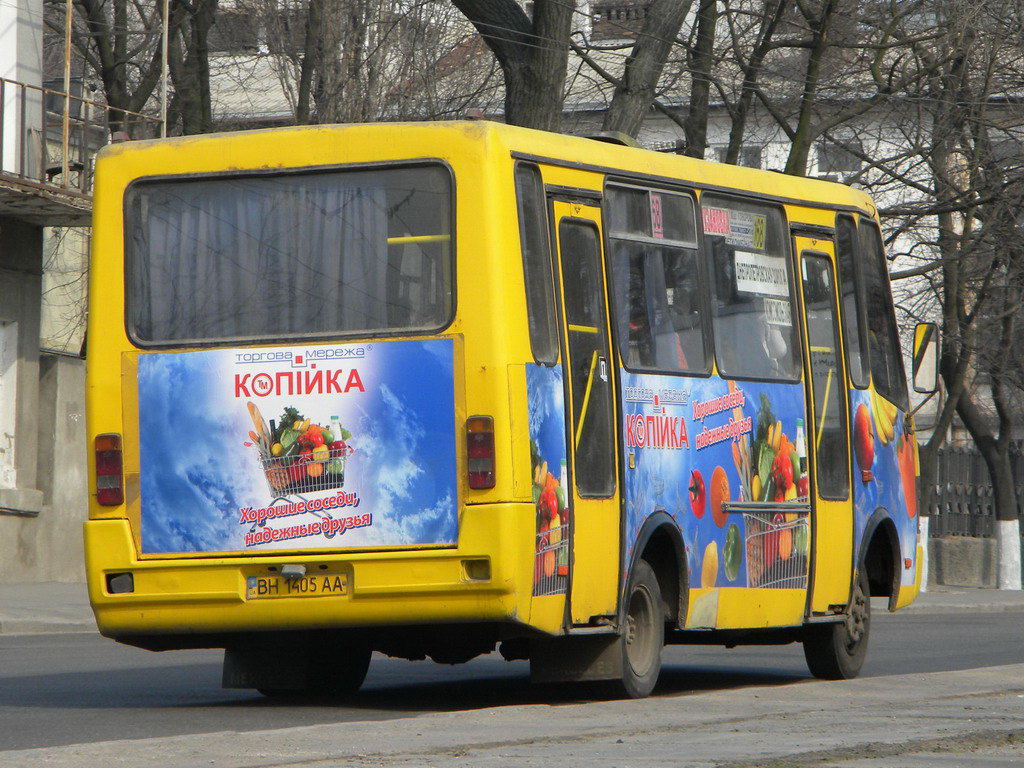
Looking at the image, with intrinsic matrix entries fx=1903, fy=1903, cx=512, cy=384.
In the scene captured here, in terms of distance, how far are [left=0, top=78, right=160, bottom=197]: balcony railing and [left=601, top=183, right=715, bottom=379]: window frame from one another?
10.9 metres

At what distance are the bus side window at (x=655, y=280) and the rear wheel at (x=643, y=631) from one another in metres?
1.15

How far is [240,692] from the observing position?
442 inches

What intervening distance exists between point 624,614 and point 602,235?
1978mm

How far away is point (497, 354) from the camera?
890cm

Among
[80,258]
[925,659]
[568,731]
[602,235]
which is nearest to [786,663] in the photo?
[925,659]

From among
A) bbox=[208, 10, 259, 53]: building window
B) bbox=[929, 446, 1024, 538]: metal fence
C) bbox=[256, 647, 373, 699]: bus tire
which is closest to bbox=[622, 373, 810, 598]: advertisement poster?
bbox=[256, 647, 373, 699]: bus tire

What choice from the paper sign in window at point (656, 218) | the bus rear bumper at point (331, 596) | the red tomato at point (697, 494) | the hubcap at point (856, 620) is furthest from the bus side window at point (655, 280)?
the hubcap at point (856, 620)

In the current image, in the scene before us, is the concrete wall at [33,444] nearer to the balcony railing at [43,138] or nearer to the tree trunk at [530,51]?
the balcony railing at [43,138]

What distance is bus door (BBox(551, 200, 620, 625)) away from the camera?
31.0 ft

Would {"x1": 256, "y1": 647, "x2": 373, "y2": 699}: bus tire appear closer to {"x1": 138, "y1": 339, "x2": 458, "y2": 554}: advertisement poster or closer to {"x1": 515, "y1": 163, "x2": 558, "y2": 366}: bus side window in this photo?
{"x1": 138, "y1": 339, "x2": 458, "y2": 554}: advertisement poster

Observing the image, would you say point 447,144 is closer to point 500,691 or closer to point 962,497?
point 500,691

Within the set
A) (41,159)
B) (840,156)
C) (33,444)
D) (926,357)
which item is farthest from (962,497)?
(926,357)

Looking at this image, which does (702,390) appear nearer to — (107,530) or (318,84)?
(107,530)

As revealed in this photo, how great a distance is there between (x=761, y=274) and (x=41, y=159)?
11504 mm
